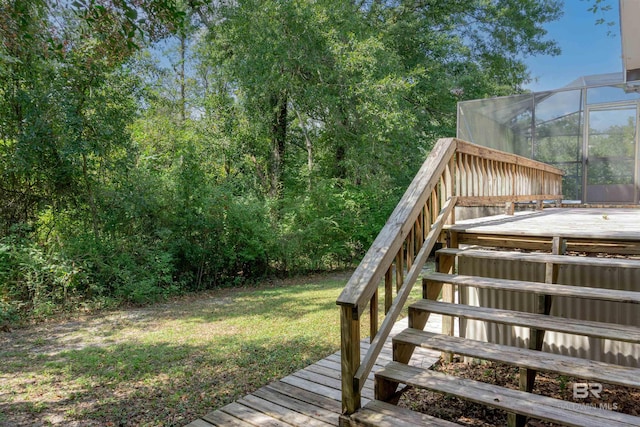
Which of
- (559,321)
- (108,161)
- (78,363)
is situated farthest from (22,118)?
(559,321)

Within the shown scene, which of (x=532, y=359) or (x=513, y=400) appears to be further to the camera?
(x=532, y=359)

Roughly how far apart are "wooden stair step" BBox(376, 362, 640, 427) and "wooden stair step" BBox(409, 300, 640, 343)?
413 millimetres

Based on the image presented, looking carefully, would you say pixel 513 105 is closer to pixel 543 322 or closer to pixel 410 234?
pixel 410 234

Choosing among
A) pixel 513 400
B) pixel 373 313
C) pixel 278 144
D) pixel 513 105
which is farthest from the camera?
pixel 278 144

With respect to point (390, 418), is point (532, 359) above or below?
above

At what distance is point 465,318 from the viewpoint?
2.71m

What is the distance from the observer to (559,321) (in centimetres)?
241

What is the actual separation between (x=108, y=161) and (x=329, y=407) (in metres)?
5.80

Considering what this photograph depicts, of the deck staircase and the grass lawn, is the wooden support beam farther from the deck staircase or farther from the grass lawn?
the grass lawn

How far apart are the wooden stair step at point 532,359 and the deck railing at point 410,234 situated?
0.80 ft

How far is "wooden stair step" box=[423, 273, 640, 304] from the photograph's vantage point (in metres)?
2.34

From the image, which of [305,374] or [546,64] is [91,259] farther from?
[546,64]

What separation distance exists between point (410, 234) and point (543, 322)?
38.3 inches

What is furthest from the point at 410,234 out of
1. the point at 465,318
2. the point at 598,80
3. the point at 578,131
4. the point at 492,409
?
the point at 598,80
